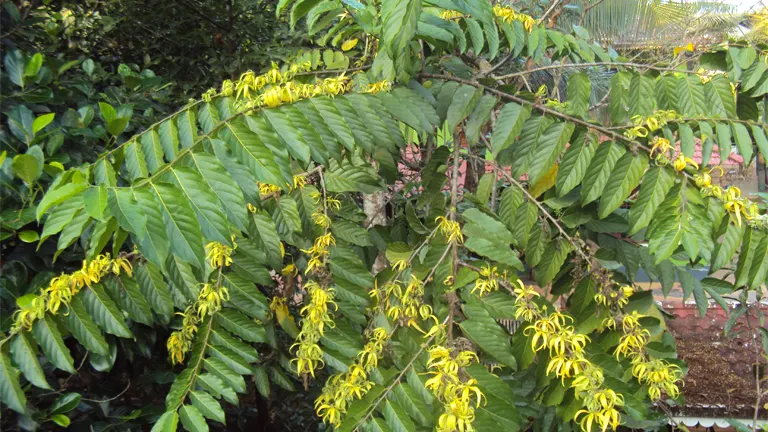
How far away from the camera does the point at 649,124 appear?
1012 millimetres

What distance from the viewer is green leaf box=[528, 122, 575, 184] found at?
107cm

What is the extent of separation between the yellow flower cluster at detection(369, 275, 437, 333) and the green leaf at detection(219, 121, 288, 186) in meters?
0.26

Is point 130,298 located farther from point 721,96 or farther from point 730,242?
point 721,96

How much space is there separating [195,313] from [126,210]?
0.50 m

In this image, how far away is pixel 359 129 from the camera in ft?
3.44

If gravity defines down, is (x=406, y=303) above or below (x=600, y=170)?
below

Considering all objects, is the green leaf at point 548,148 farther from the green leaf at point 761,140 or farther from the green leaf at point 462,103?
the green leaf at point 761,140

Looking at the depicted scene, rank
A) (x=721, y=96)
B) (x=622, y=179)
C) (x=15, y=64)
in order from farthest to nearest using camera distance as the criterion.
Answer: (x=15, y=64), (x=721, y=96), (x=622, y=179)

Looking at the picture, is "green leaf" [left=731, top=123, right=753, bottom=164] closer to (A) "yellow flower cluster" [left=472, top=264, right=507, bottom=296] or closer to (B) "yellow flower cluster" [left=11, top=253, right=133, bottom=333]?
(A) "yellow flower cluster" [left=472, top=264, right=507, bottom=296]

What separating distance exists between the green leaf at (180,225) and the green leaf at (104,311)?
1.04 feet

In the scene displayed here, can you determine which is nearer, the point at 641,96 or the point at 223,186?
the point at 223,186

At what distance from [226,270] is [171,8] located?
223 centimetres

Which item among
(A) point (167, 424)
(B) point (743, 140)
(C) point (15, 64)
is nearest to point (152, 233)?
(A) point (167, 424)

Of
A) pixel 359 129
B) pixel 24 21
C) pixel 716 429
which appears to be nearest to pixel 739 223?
pixel 359 129
